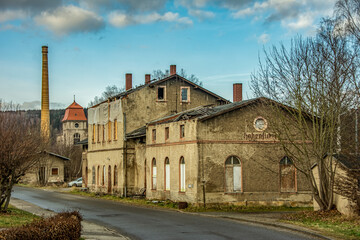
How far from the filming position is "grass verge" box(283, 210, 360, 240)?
61.1 ft

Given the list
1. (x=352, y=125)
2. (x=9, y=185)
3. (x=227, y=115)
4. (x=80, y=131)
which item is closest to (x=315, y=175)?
(x=352, y=125)

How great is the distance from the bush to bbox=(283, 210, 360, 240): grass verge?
8.55 m

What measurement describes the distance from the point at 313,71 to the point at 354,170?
4.93 metres

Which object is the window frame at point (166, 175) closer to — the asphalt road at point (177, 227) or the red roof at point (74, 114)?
the asphalt road at point (177, 227)

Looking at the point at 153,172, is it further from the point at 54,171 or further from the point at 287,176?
the point at 54,171

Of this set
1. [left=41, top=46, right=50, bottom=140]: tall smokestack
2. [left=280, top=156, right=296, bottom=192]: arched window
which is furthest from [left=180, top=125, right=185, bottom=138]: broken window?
[left=41, top=46, right=50, bottom=140]: tall smokestack

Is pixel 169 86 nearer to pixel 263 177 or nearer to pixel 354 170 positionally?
pixel 263 177

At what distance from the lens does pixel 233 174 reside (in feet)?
108

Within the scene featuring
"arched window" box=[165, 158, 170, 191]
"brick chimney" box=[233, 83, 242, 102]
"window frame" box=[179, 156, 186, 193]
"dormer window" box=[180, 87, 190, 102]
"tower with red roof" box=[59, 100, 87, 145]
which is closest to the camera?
"window frame" box=[179, 156, 186, 193]

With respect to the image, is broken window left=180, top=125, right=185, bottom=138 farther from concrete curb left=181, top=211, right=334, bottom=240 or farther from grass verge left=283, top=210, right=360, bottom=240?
grass verge left=283, top=210, right=360, bottom=240

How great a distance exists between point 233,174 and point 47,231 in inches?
773

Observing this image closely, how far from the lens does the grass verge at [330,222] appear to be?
1861 cm

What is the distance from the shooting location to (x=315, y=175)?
1072 inches

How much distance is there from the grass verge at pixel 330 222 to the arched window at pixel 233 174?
25.1 feet
